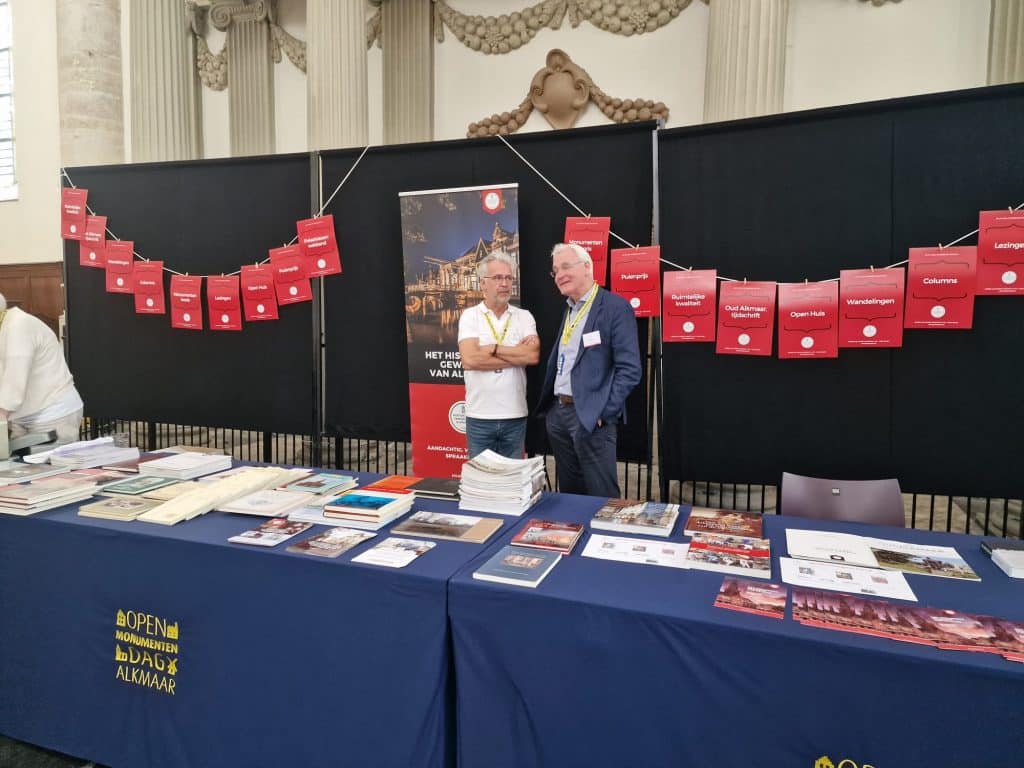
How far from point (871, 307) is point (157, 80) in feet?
25.3

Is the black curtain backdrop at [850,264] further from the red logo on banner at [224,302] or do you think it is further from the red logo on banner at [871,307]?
the red logo on banner at [224,302]

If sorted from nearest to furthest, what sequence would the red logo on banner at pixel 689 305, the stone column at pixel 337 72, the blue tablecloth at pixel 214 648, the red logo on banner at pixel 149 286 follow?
1. the blue tablecloth at pixel 214 648
2. the red logo on banner at pixel 689 305
3. the red logo on banner at pixel 149 286
4. the stone column at pixel 337 72

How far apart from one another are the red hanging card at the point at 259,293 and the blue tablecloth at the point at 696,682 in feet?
10.3

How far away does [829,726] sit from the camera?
1209 mm

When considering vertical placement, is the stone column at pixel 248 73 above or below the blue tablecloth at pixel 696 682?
above

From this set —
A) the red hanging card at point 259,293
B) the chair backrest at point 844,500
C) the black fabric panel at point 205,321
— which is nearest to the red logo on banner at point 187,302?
the black fabric panel at point 205,321

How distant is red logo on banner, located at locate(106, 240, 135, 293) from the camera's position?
4.59 m

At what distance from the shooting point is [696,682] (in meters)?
1.30

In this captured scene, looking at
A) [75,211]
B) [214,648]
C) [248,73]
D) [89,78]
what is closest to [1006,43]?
[214,648]

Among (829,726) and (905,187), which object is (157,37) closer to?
(905,187)

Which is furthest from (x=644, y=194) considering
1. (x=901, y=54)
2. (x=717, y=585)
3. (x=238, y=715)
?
(x=901, y=54)

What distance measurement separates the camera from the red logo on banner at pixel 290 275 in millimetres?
4113

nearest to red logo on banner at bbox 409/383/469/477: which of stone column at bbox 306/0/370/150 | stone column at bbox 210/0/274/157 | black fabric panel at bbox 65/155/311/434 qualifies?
black fabric panel at bbox 65/155/311/434

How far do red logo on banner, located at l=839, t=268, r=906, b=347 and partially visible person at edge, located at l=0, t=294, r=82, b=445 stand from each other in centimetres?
388
